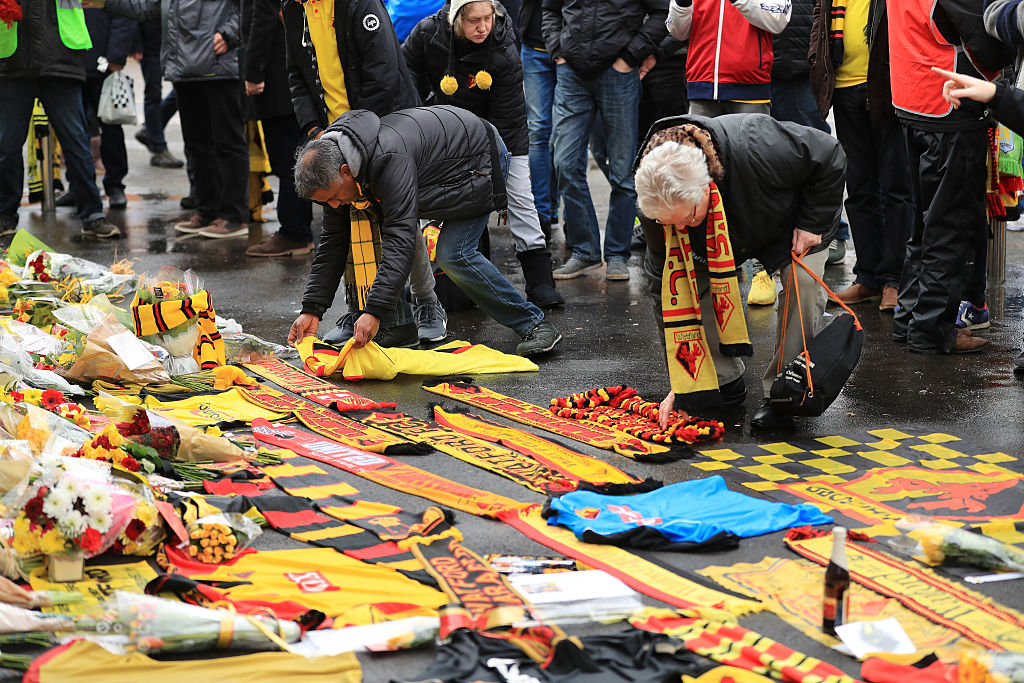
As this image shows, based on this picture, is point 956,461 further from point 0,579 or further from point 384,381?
point 0,579

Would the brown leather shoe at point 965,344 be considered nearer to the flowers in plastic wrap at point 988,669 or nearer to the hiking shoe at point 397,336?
the hiking shoe at point 397,336

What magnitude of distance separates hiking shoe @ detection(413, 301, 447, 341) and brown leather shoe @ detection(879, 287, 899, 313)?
2479 millimetres

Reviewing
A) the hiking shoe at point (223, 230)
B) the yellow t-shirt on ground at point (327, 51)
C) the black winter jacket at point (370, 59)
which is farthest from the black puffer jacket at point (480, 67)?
the hiking shoe at point (223, 230)

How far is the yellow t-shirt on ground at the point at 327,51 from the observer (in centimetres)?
657

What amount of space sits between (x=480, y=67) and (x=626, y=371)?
2.05m

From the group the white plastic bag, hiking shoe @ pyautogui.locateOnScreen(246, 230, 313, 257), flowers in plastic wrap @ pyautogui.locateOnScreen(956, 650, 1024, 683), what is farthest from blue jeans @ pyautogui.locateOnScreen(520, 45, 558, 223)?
flowers in plastic wrap @ pyautogui.locateOnScreen(956, 650, 1024, 683)

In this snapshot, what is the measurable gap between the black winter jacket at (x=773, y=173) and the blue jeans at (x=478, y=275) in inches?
59.8

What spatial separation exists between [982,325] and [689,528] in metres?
3.35

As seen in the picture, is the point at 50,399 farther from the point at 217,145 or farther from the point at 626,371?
the point at 217,145

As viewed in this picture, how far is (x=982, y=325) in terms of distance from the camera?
6.48 metres

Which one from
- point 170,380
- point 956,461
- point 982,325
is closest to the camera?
point 956,461

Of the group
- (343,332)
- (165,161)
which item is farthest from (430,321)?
(165,161)

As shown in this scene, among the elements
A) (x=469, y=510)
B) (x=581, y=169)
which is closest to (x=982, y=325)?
(x=581, y=169)

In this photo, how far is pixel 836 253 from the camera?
8055mm
